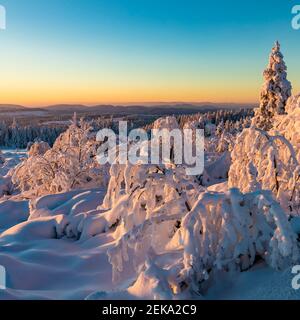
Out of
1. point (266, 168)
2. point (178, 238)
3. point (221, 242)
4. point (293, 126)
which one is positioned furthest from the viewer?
point (293, 126)

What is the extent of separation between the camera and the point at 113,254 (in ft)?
15.3

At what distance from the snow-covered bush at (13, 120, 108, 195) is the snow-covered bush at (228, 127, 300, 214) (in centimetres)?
1086

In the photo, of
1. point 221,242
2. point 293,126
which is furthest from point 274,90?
point 221,242

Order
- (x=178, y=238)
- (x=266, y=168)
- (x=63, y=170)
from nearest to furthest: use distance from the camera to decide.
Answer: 1. (x=178, y=238)
2. (x=266, y=168)
3. (x=63, y=170)

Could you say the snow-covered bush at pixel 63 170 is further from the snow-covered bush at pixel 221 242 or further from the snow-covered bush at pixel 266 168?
the snow-covered bush at pixel 221 242

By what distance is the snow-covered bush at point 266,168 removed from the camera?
5.72 metres

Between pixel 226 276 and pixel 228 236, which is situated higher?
pixel 228 236

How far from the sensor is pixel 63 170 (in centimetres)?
1684

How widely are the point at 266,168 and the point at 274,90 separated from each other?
22.2m

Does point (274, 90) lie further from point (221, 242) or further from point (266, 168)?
point (221, 242)

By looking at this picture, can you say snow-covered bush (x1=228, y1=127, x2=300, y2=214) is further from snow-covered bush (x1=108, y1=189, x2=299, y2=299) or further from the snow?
snow-covered bush (x1=108, y1=189, x2=299, y2=299)
